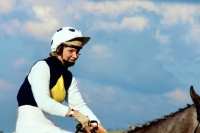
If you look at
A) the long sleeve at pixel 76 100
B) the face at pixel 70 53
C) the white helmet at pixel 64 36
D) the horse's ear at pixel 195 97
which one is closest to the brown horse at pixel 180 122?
the horse's ear at pixel 195 97

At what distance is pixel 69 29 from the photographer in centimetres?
1006

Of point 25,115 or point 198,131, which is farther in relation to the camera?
point 25,115

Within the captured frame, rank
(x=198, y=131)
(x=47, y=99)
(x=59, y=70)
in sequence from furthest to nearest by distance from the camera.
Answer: (x=59, y=70), (x=47, y=99), (x=198, y=131)

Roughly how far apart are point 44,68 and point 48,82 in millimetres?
269

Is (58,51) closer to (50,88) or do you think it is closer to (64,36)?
(64,36)

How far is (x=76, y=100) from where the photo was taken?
11.0 meters

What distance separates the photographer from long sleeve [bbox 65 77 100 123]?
426 inches

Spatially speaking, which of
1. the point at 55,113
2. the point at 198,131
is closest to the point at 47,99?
the point at 55,113

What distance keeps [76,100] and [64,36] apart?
1.64 meters

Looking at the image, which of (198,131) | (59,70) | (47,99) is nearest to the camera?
(198,131)

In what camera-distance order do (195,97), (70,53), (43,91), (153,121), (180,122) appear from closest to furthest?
(195,97) < (180,122) < (43,91) < (153,121) < (70,53)

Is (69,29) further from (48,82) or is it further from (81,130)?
(81,130)

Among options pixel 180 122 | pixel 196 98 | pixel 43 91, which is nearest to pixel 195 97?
pixel 196 98

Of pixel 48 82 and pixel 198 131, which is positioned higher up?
pixel 48 82
